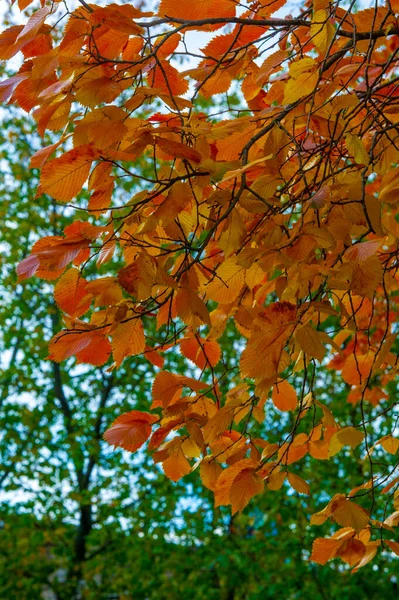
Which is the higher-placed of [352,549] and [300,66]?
[300,66]

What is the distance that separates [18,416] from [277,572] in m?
4.22

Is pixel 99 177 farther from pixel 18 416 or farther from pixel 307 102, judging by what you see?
pixel 18 416

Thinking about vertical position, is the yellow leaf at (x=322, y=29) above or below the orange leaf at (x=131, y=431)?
above

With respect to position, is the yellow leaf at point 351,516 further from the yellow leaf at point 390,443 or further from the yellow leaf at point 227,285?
the yellow leaf at point 227,285

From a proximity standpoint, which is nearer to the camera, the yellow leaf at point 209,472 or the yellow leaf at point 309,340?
the yellow leaf at point 309,340

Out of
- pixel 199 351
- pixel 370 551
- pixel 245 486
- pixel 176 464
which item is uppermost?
pixel 199 351

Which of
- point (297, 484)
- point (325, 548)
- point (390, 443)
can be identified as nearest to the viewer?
point (325, 548)

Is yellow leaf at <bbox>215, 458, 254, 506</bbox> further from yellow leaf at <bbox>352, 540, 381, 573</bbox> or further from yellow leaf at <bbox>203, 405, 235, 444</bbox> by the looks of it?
yellow leaf at <bbox>352, 540, 381, 573</bbox>

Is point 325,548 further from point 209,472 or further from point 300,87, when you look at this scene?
point 300,87

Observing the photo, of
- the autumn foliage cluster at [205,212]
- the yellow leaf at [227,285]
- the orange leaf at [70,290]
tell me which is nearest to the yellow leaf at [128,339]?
the autumn foliage cluster at [205,212]

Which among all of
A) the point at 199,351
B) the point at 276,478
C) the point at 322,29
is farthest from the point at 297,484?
the point at 322,29

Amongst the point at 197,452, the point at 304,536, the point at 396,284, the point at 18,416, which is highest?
the point at 18,416

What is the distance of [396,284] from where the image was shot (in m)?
2.95

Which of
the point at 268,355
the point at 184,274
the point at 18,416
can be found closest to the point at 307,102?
the point at 184,274
